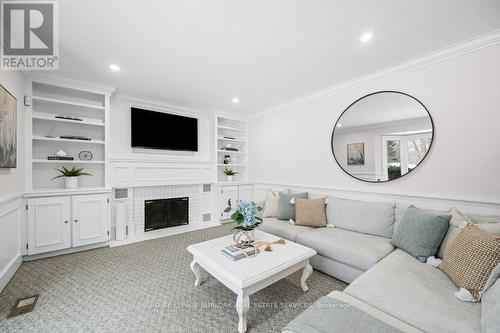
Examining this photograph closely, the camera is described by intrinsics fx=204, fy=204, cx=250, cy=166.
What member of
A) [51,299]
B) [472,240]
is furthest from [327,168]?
[51,299]

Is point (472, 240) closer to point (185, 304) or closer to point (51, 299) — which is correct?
point (185, 304)

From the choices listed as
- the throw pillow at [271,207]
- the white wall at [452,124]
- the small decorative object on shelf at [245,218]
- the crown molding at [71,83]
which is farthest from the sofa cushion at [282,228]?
the crown molding at [71,83]

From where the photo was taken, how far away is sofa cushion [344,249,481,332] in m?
1.07

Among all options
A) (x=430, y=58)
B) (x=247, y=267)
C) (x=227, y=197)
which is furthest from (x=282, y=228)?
(x=430, y=58)

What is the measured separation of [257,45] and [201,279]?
2.54 metres

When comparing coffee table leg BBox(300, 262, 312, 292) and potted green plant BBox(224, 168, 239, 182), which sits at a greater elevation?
potted green plant BBox(224, 168, 239, 182)

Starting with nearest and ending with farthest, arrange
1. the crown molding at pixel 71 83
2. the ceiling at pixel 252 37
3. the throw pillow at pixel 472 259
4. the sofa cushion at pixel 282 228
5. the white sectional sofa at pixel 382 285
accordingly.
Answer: the white sectional sofa at pixel 382 285 → the throw pillow at pixel 472 259 → the ceiling at pixel 252 37 → the sofa cushion at pixel 282 228 → the crown molding at pixel 71 83

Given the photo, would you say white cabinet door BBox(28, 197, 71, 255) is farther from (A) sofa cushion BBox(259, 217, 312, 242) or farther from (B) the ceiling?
(A) sofa cushion BBox(259, 217, 312, 242)

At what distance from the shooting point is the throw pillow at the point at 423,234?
1771mm

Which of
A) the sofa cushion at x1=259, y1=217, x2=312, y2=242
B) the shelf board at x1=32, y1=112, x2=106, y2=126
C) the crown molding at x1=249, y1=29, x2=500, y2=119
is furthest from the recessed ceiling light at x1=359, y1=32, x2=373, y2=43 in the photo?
the shelf board at x1=32, y1=112, x2=106, y2=126

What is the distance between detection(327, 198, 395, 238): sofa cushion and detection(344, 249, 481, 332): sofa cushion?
66 centimetres

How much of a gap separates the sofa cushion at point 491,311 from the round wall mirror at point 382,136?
5.40 feet

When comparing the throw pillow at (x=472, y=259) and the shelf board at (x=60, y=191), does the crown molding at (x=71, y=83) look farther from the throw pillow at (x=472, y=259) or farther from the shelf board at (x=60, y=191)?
the throw pillow at (x=472, y=259)

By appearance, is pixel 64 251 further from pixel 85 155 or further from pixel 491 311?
pixel 491 311
